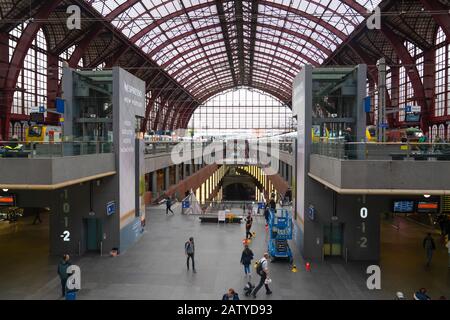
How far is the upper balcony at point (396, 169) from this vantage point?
34.3 ft

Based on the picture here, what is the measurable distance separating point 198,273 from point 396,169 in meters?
7.10

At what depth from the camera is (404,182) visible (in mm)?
10516

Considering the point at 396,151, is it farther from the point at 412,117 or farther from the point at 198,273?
the point at 198,273

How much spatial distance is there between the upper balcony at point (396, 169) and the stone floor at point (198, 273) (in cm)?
329

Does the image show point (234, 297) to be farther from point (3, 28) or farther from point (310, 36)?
point (310, 36)

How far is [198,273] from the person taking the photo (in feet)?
45.0

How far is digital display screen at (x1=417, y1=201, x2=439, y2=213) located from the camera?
1170cm

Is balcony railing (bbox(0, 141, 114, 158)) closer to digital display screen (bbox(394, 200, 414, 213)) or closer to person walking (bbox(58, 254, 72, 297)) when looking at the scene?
person walking (bbox(58, 254, 72, 297))

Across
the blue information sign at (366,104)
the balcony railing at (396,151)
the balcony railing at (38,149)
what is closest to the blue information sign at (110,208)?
the balcony railing at (38,149)

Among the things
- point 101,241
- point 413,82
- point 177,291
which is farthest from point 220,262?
point 413,82

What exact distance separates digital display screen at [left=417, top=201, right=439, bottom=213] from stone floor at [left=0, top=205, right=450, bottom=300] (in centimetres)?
241

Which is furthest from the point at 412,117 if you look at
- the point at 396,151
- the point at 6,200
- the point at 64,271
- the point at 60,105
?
the point at 6,200

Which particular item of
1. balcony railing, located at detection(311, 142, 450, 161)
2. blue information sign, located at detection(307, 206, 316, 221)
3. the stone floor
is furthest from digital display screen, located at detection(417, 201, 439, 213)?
blue information sign, located at detection(307, 206, 316, 221)

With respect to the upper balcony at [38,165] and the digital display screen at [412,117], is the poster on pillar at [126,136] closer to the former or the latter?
the upper balcony at [38,165]
